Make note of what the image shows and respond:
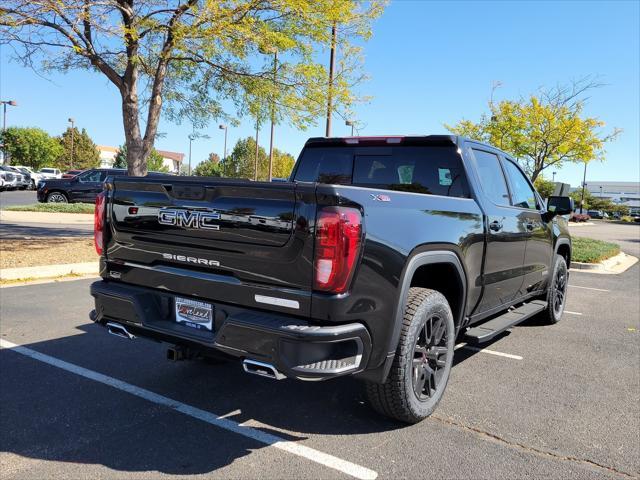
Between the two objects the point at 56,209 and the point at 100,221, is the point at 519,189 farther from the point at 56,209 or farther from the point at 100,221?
the point at 56,209

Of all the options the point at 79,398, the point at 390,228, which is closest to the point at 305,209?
the point at 390,228

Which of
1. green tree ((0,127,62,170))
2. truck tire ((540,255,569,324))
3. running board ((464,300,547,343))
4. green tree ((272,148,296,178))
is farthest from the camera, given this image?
green tree ((0,127,62,170))

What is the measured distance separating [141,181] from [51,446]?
167cm

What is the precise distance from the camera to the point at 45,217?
655 inches

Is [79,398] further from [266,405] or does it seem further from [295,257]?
[295,257]

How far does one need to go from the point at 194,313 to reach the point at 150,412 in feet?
2.95

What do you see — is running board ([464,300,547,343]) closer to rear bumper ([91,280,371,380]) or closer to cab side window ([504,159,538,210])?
cab side window ([504,159,538,210])

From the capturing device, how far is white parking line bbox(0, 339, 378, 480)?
2797 mm

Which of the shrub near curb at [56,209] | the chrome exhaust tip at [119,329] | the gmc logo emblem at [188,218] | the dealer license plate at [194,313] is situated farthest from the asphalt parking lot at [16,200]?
the dealer license plate at [194,313]

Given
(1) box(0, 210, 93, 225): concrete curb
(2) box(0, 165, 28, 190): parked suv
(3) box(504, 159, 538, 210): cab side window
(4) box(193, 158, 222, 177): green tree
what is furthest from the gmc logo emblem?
(4) box(193, 158, 222, 177): green tree

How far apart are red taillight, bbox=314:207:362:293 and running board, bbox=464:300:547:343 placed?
168 centimetres

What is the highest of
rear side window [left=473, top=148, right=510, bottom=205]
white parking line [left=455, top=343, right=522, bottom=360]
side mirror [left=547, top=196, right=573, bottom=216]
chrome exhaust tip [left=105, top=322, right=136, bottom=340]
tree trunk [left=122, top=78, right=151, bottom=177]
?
tree trunk [left=122, top=78, right=151, bottom=177]

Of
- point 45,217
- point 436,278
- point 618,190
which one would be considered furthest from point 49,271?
point 618,190

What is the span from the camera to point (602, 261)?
527 inches
